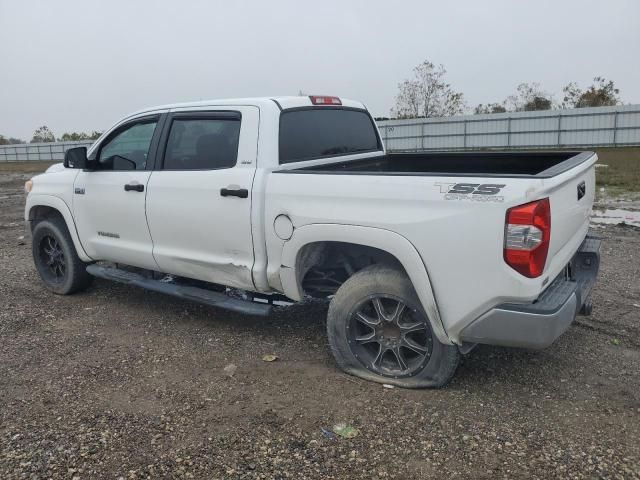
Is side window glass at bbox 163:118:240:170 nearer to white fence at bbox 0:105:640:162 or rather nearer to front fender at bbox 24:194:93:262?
front fender at bbox 24:194:93:262

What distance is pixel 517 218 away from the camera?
302cm

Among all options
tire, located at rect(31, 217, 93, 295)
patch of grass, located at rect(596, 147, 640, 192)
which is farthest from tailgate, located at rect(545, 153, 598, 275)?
patch of grass, located at rect(596, 147, 640, 192)

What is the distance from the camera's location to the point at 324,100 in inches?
190

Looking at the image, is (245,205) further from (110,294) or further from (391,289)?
(110,294)

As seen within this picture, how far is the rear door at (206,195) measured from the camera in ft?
13.7

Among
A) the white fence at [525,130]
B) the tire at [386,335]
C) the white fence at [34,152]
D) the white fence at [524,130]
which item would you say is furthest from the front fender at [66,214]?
the white fence at [34,152]

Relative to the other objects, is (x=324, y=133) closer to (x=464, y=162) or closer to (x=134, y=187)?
(x=464, y=162)

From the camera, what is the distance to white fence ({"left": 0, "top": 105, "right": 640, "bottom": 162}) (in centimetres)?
2861

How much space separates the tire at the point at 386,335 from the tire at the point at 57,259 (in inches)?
124

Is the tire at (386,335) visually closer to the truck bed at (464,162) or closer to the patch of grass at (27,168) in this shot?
the truck bed at (464,162)

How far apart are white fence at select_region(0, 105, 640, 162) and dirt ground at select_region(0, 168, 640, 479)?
26.8m

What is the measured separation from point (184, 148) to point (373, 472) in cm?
296

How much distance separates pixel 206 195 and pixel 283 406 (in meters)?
1.69

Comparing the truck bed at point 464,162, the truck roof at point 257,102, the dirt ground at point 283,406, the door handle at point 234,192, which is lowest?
the dirt ground at point 283,406
